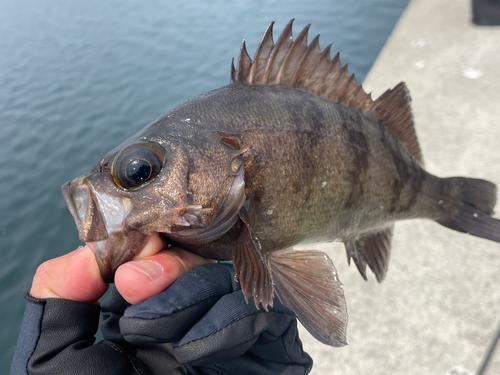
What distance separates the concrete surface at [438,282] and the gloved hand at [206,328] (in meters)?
0.73

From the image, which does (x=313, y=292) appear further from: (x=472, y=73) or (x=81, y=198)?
(x=472, y=73)

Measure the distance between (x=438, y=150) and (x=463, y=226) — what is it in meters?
1.65

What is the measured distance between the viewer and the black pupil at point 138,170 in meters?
1.06

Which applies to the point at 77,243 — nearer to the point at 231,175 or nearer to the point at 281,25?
the point at 231,175

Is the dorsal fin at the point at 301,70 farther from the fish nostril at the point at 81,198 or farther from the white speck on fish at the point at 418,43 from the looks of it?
the white speck on fish at the point at 418,43

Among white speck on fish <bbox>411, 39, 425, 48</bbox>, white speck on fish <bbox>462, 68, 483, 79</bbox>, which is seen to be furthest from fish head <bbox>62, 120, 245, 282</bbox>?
white speck on fish <bbox>411, 39, 425, 48</bbox>

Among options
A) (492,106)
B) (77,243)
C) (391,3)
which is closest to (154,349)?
(77,243)

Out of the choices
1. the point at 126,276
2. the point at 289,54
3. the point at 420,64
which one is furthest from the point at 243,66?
the point at 420,64

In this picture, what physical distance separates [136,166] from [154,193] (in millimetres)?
104

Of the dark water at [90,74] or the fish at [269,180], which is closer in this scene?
the fish at [269,180]

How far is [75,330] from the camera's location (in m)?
1.23

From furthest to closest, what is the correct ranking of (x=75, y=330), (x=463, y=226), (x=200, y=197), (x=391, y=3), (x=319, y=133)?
1. (x=391, y=3)
2. (x=463, y=226)
3. (x=319, y=133)
4. (x=75, y=330)
5. (x=200, y=197)

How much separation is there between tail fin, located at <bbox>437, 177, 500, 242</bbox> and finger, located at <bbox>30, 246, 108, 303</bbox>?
1748 mm

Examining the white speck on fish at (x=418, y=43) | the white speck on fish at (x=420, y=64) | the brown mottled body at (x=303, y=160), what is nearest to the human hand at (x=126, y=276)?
the brown mottled body at (x=303, y=160)
